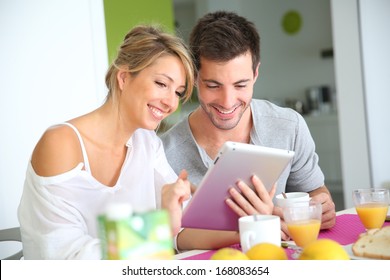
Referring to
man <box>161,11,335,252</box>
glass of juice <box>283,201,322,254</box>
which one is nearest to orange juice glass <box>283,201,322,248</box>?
glass of juice <box>283,201,322,254</box>

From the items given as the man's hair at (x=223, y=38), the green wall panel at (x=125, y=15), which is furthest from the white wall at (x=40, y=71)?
the man's hair at (x=223, y=38)

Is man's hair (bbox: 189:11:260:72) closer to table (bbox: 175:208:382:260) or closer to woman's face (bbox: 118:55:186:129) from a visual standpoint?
woman's face (bbox: 118:55:186:129)

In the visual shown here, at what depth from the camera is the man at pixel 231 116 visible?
1.81 meters

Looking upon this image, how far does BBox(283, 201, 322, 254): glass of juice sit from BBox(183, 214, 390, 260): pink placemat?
44 mm

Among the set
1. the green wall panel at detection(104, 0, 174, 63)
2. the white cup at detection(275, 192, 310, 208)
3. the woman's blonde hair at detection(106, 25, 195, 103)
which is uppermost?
the green wall panel at detection(104, 0, 174, 63)

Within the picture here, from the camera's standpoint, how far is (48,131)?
138 centimetres

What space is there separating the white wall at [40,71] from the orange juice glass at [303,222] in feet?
6.16

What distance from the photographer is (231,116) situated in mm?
1893

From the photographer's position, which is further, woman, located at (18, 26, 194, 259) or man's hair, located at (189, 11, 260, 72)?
man's hair, located at (189, 11, 260, 72)

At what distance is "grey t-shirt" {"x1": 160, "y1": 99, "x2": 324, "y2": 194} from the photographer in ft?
6.48

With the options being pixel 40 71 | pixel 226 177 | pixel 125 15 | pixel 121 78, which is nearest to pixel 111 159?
pixel 121 78
